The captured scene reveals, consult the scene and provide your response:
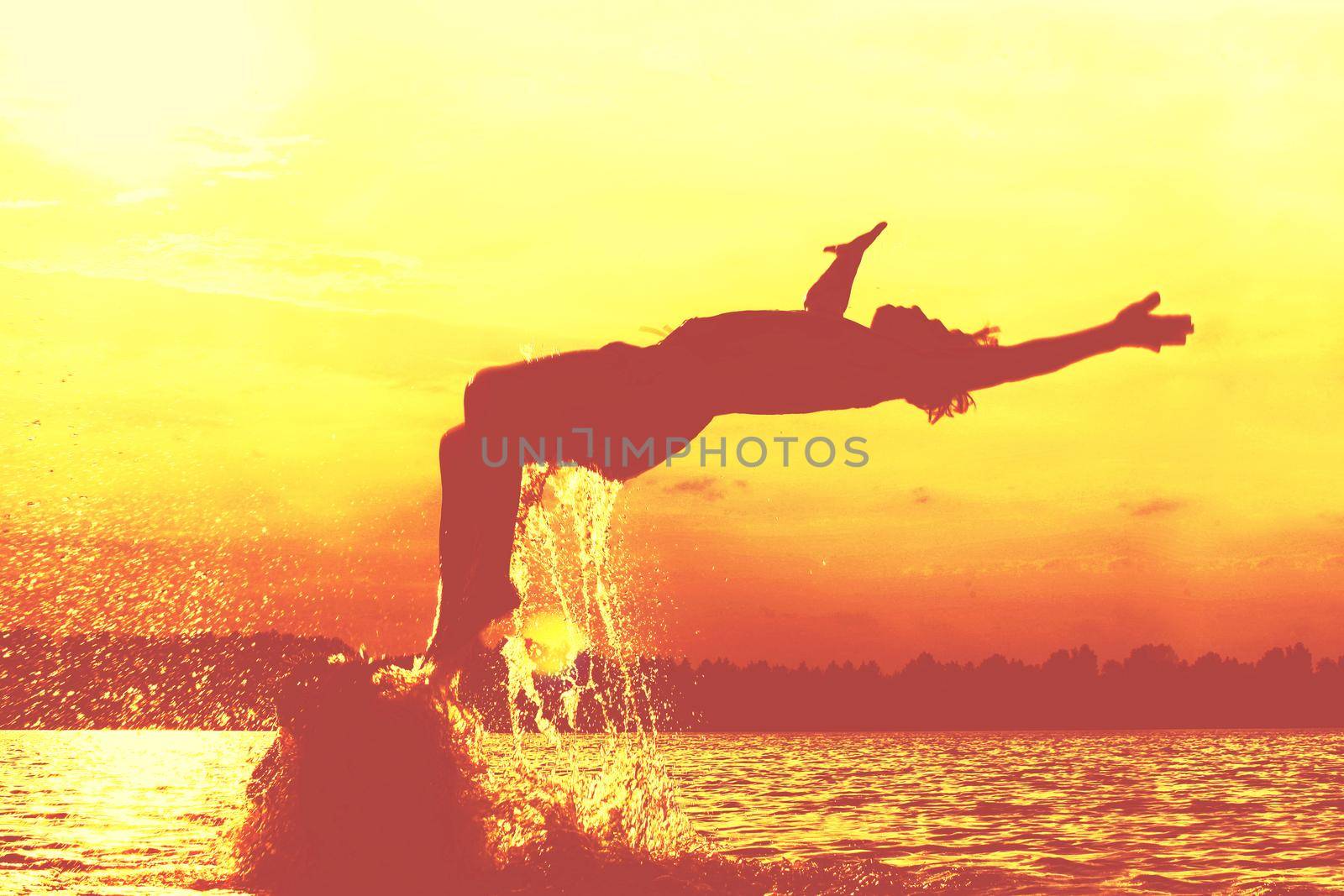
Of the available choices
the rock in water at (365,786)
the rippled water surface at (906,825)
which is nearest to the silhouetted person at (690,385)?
the rock in water at (365,786)

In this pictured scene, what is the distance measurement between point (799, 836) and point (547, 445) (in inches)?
482

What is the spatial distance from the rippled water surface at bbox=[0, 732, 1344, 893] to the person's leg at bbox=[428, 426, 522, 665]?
295 centimetres

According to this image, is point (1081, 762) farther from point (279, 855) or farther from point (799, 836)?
point (279, 855)

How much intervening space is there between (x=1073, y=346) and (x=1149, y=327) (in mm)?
401

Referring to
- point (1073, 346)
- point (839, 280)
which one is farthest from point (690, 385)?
point (1073, 346)

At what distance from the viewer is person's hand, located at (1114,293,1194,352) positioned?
6742mm

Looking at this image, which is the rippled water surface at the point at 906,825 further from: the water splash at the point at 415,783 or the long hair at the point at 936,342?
the long hair at the point at 936,342

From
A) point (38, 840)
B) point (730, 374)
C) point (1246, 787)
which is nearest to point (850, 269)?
point (730, 374)

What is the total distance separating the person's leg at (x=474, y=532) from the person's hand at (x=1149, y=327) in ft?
11.4

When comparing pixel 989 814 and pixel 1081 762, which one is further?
pixel 1081 762

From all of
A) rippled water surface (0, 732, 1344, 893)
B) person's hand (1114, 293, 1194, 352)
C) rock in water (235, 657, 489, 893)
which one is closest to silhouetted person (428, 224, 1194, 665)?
person's hand (1114, 293, 1194, 352)

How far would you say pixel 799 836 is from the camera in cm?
1828

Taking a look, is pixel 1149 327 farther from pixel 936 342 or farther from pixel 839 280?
pixel 839 280

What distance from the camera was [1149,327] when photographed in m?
6.75
